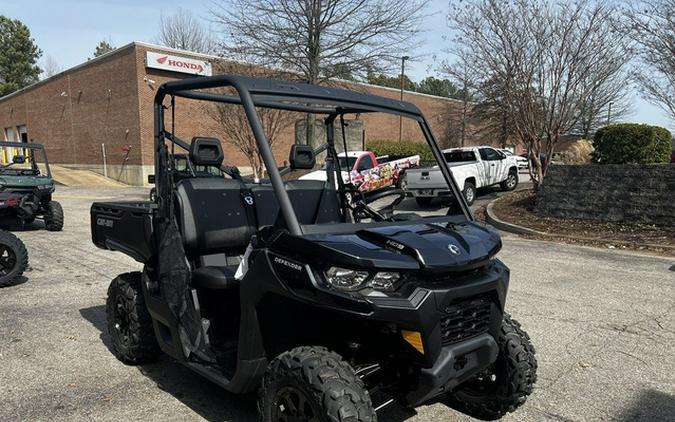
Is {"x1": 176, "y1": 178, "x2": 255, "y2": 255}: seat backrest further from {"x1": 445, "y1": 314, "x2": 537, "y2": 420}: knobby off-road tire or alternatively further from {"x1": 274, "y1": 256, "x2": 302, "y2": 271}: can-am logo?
{"x1": 445, "y1": 314, "x2": 537, "y2": 420}: knobby off-road tire

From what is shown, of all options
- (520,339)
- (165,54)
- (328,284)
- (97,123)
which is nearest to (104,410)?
(328,284)

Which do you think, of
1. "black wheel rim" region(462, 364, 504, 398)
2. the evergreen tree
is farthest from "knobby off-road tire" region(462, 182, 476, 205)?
the evergreen tree

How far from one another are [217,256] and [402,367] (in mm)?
1822

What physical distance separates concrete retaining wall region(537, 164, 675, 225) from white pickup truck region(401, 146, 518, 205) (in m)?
2.91

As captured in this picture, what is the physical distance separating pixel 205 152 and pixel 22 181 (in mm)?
9743

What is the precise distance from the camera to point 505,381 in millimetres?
3236

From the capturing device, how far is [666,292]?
6613mm

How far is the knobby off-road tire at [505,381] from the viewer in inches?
126

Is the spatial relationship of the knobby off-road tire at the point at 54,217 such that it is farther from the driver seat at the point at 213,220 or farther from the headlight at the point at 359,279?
the headlight at the point at 359,279

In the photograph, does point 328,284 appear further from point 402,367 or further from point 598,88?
point 598,88

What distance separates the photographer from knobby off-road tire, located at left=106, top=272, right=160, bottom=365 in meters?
4.18

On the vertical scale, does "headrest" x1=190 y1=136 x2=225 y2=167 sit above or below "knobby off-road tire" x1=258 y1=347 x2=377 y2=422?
above

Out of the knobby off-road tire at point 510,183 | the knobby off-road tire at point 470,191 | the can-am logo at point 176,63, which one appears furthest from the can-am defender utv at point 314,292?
the can-am logo at point 176,63

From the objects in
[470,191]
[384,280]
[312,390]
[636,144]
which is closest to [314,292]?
[384,280]
